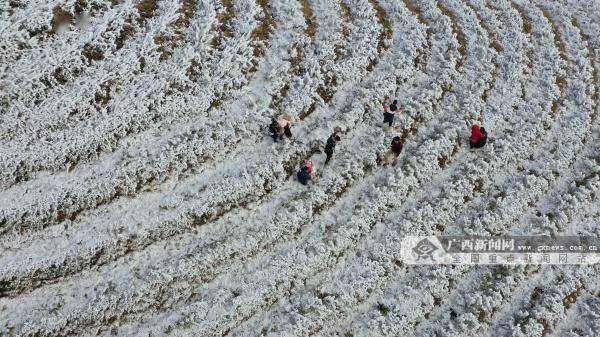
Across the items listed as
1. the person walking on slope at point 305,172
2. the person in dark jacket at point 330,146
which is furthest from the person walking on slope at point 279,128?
the person in dark jacket at point 330,146

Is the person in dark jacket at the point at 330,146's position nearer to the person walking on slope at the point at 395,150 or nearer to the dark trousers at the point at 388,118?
the person walking on slope at the point at 395,150

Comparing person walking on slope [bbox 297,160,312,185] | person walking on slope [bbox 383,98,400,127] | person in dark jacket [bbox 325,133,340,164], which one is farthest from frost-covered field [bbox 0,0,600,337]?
person in dark jacket [bbox 325,133,340,164]

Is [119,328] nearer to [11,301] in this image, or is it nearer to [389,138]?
Result: [11,301]

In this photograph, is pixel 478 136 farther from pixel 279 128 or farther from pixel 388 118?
pixel 279 128

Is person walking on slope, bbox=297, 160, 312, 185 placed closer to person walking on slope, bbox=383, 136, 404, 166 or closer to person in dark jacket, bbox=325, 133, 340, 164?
person in dark jacket, bbox=325, 133, 340, 164

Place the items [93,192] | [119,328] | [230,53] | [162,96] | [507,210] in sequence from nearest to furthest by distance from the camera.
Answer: [119,328] < [93,192] < [507,210] < [162,96] < [230,53]

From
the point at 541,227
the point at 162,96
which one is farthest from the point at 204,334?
the point at 541,227
